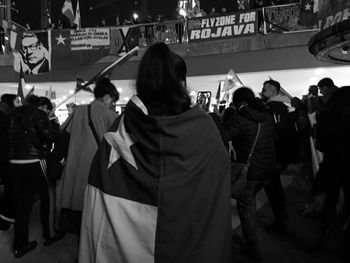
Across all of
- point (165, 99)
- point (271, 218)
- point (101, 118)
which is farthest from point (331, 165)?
point (271, 218)

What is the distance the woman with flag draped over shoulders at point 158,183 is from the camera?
178cm

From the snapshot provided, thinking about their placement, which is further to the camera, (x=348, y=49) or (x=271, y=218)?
(x=271, y=218)

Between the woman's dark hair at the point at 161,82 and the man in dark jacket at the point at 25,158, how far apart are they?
9.57ft

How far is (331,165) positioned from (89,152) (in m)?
2.24

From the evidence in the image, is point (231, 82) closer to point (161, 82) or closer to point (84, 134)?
point (84, 134)

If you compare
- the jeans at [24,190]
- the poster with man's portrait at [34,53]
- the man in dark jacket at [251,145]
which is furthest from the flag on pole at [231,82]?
the poster with man's portrait at [34,53]

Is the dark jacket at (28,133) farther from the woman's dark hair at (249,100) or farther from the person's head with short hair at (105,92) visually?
the woman's dark hair at (249,100)

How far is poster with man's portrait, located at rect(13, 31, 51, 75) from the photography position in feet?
43.2

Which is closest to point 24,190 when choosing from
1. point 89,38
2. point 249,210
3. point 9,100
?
point 9,100

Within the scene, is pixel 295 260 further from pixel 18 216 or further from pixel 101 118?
pixel 18 216

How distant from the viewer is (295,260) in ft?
13.8

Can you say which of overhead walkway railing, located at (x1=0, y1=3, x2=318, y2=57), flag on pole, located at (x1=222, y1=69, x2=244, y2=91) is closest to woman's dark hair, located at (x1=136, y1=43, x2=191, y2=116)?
flag on pole, located at (x1=222, y1=69, x2=244, y2=91)

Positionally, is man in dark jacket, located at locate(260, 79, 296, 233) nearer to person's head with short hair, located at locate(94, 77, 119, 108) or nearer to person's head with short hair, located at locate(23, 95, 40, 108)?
person's head with short hair, located at locate(94, 77, 119, 108)

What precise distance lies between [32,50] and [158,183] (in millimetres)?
13315
